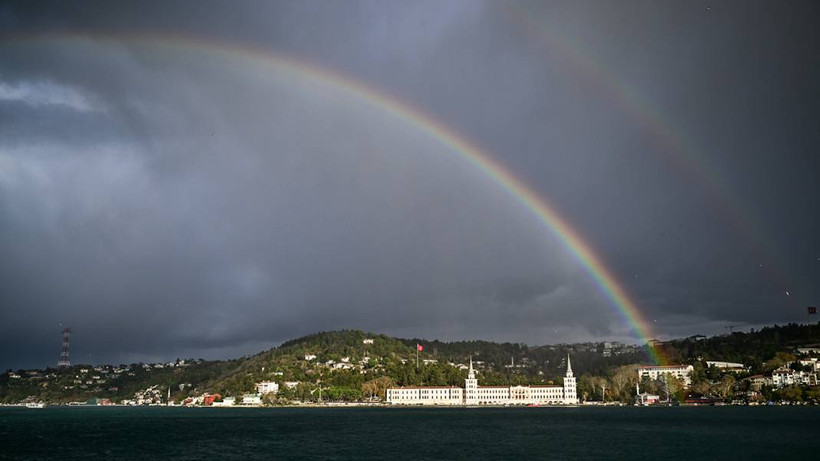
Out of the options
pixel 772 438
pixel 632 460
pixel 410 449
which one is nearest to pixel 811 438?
pixel 772 438

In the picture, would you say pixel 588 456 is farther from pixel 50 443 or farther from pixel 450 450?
pixel 50 443

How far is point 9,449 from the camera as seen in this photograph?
77.6m

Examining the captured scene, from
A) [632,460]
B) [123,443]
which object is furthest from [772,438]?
[123,443]

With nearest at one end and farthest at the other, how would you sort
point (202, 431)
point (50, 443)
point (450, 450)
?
1. point (450, 450)
2. point (50, 443)
3. point (202, 431)

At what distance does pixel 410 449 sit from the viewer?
75.4 m

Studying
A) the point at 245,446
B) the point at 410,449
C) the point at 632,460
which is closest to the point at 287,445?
the point at 245,446

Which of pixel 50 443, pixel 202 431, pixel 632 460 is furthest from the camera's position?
pixel 202 431

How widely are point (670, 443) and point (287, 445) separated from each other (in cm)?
4679

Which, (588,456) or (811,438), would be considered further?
(811,438)

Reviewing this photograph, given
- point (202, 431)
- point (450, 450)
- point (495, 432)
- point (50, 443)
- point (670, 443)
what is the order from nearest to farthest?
point (450, 450) < point (670, 443) < point (50, 443) < point (495, 432) < point (202, 431)

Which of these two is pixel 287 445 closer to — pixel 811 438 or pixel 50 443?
pixel 50 443

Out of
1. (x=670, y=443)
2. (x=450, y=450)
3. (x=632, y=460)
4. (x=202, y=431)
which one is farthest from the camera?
(x=202, y=431)

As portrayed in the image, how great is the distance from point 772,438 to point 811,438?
13.9 feet

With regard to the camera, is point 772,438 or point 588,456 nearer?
point 588,456
